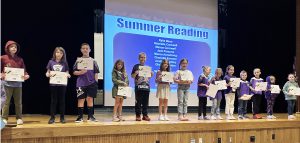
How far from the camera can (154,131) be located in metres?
6.31

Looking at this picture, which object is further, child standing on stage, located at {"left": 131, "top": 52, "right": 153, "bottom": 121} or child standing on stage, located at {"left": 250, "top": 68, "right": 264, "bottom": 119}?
child standing on stage, located at {"left": 250, "top": 68, "right": 264, "bottom": 119}

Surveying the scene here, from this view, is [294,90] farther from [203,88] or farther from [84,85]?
[84,85]

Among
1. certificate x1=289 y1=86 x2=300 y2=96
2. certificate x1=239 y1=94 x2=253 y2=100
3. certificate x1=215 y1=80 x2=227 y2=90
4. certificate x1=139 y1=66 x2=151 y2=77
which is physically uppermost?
certificate x1=139 y1=66 x2=151 y2=77

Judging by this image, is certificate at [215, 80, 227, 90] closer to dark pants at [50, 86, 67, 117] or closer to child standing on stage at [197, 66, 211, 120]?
child standing on stage at [197, 66, 211, 120]

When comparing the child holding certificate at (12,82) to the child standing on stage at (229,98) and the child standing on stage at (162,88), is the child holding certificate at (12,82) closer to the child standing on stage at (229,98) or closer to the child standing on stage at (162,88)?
the child standing on stage at (162,88)

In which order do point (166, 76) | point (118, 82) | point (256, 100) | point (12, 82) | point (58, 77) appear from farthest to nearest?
point (256, 100) → point (166, 76) → point (118, 82) → point (58, 77) → point (12, 82)

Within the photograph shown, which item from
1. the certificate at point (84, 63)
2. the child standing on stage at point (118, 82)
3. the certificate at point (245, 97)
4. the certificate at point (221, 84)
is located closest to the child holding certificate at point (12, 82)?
the certificate at point (84, 63)

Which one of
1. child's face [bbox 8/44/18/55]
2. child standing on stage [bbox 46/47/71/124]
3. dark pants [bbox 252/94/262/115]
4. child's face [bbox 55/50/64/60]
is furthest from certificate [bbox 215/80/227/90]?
child's face [bbox 8/44/18/55]

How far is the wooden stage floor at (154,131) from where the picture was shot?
5266mm

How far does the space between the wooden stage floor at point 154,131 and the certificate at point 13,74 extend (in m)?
0.62

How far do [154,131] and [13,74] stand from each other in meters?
2.26

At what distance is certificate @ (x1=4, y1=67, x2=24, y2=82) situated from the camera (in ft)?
18.4

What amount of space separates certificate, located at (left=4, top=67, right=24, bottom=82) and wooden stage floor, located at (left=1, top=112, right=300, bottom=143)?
623 mm

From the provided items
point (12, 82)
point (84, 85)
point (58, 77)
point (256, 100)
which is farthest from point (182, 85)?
point (12, 82)
